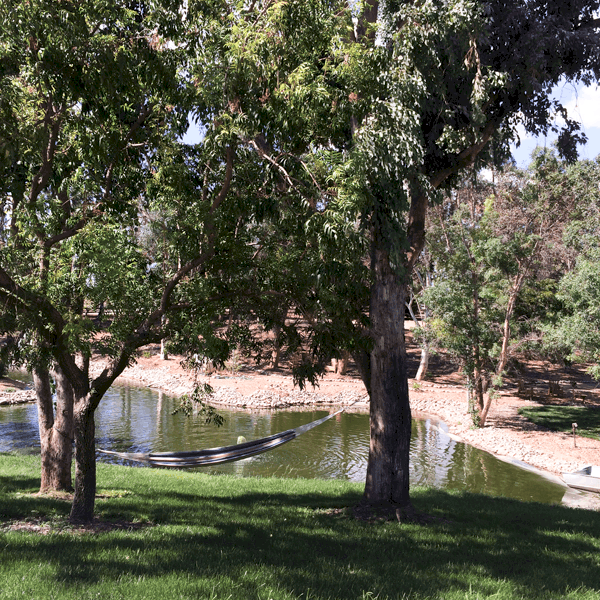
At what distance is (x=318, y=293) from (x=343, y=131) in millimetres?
3132

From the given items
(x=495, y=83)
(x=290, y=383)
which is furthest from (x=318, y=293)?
(x=290, y=383)

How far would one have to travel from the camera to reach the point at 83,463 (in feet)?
24.2

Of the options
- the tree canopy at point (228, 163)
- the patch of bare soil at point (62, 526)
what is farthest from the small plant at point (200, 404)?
the patch of bare soil at point (62, 526)

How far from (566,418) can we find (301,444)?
513 inches

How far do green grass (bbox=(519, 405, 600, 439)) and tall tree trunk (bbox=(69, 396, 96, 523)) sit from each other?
20027 mm

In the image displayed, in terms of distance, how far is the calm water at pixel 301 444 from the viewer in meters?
15.9

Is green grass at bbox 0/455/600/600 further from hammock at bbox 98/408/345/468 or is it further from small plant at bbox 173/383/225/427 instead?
hammock at bbox 98/408/345/468

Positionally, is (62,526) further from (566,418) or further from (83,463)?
(566,418)

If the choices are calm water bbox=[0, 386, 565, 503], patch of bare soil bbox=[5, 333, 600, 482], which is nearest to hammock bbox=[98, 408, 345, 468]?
calm water bbox=[0, 386, 565, 503]

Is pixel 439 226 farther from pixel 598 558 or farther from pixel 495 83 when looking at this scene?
pixel 598 558

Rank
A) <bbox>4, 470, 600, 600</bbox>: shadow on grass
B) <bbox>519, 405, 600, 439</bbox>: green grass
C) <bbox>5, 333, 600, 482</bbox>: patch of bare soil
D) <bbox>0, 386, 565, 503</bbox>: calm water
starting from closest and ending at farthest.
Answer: <bbox>4, 470, 600, 600</bbox>: shadow on grass, <bbox>0, 386, 565, 503</bbox>: calm water, <bbox>5, 333, 600, 482</bbox>: patch of bare soil, <bbox>519, 405, 600, 439</bbox>: green grass

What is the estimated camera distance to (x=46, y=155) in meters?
7.50

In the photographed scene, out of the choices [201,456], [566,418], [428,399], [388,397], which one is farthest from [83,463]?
[428,399]

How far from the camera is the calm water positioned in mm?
15938
